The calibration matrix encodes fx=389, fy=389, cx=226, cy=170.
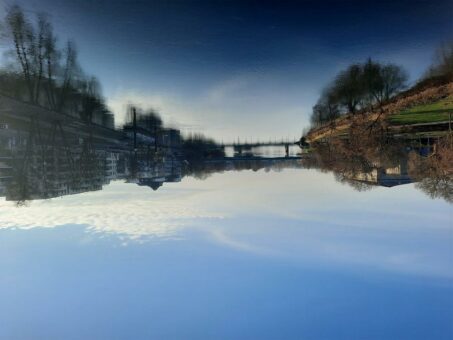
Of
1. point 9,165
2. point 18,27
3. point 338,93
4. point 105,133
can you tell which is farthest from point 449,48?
point 9,165

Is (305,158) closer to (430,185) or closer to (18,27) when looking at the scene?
(430,185)

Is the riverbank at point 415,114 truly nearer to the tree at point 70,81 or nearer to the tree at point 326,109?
the tree at point 326,109

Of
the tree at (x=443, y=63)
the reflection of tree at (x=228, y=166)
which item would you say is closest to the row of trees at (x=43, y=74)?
the reflection of tree at (x=228, y=166)

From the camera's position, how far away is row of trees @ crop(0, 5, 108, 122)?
63.9ft

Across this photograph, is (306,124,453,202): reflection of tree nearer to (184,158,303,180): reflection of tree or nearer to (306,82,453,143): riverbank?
(306,82,453,143): riverbank

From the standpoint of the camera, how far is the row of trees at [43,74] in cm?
1947

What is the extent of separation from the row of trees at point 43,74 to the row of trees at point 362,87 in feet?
50.0

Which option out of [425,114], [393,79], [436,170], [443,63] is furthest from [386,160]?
[443,63]

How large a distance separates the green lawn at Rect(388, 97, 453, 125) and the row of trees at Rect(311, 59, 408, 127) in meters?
1.44

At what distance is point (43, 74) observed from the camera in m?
21.7

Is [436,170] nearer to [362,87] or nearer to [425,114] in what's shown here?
[425,114]

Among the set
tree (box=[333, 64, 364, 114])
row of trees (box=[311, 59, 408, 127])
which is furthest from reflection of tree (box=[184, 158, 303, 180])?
tree (box=[333, 64, 364, 114])

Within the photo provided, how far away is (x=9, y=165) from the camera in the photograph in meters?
21.1

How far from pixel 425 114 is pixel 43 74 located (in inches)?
845
